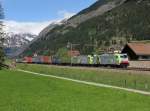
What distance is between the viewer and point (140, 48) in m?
118

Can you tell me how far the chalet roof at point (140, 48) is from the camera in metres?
116

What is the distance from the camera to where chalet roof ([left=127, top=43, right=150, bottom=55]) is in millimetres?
115812

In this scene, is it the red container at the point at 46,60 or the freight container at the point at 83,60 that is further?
the red container at the point at 46,60

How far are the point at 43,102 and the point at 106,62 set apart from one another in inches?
2762

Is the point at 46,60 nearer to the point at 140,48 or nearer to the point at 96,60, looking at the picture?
the point at 140,48

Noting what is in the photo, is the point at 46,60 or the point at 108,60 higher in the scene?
the point at 46,60

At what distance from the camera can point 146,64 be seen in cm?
9656

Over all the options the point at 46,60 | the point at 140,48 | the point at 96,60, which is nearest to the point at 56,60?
the point at 46,60

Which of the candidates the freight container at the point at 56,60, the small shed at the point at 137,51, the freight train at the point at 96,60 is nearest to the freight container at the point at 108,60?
the freight train at the point at 96,60

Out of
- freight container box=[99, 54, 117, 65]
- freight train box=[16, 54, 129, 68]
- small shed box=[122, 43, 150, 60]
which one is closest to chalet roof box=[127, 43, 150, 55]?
small shed box=[122, 43, 150, 60]

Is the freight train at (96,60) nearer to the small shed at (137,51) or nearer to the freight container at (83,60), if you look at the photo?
the freight container at (83,60)

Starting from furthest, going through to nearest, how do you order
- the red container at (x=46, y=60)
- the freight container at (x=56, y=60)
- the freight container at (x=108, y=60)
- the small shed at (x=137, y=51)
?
the red container at (x=46, y=60)
the freight container at (x=56, y=60)
the small shed at (x=137, y=51)
the freight container at (x=108, y=60)

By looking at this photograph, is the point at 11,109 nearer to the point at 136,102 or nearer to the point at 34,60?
the point at 136,102

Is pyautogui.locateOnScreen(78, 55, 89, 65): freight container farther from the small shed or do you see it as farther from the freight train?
the small shed
